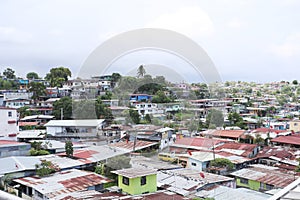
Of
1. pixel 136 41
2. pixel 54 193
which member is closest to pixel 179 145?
pixel 54 193

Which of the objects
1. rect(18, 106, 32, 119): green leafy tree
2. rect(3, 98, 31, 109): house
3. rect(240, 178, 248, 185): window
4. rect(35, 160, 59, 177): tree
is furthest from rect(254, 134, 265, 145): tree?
rect(3, 98, 31, 109): house

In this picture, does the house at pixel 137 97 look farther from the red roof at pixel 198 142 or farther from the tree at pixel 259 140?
the tree at pixel 259 140

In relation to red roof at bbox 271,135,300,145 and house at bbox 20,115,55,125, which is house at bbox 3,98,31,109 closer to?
house at bbox 20,115,55,125

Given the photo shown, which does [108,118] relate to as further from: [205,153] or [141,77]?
[205,153]

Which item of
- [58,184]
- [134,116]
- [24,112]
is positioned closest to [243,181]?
[134,116]

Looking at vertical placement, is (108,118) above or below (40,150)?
above

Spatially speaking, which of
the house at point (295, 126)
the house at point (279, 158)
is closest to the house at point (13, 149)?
the house at point (279, 158)

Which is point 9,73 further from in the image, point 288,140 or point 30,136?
point 288,140
